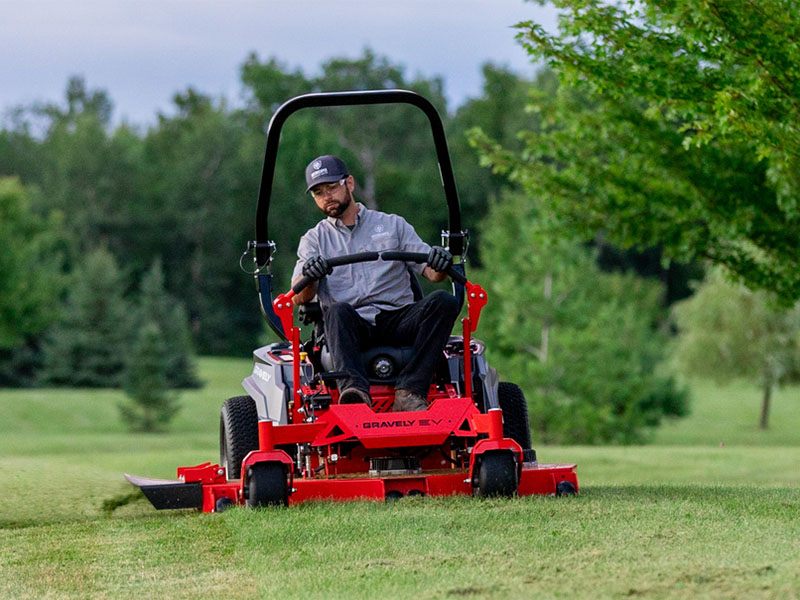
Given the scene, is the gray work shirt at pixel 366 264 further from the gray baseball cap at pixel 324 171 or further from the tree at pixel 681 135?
the tree at pixel 681 135

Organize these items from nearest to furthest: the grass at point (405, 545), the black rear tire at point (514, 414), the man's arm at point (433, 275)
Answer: the grass at point (405, 545) < the man's arm at point (433, 275) < the black rear tire at point (514, 414)

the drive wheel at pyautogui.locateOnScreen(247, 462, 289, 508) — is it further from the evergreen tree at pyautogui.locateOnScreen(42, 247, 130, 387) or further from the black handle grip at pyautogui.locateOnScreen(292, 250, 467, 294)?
the evergreen tree at pyautogui.locateOnScreen(42, 247, 130, 387)

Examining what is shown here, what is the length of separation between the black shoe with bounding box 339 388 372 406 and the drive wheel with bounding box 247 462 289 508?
23.0 inches

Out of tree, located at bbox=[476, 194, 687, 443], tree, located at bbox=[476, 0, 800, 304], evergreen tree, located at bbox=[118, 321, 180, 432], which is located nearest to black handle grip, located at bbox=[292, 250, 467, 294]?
tree, located at bbox=[476, 0, 800, 304]

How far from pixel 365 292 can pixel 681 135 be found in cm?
841

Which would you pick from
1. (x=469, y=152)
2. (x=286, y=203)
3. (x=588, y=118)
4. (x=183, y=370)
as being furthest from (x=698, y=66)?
(x=469, y=152)

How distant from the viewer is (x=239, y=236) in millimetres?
72375

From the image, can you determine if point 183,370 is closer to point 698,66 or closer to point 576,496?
point 698,66

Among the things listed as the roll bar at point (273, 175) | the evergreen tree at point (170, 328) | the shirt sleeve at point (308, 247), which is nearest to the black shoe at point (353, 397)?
the roll bar at point (273, 175)

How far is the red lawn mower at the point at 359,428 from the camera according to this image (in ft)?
25.6

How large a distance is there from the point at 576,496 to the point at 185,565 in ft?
8.60

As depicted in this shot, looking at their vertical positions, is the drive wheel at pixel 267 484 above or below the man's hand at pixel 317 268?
below

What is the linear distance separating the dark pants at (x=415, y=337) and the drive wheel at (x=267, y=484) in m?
0.69

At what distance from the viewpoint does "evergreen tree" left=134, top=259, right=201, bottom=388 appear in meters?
55.2
